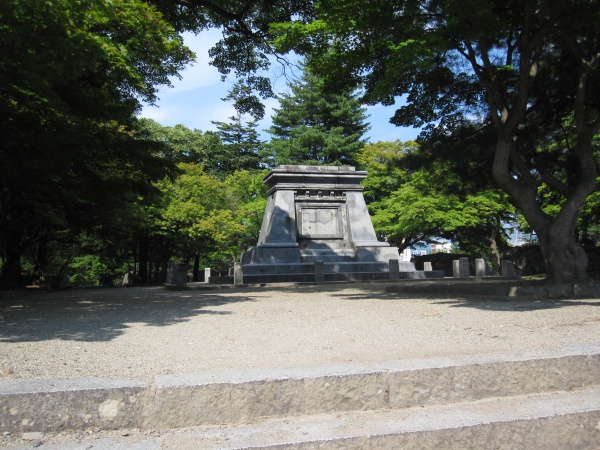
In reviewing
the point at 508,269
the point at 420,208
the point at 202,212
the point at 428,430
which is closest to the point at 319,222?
the point at 202,212

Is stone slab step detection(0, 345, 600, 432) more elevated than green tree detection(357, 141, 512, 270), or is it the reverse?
green tree detection(357, 141, 512, 270)

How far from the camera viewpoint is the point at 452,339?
4750 mm

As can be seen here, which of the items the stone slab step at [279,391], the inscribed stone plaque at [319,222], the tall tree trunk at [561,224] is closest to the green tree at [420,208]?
the inscribed stone plaque at [319,222]

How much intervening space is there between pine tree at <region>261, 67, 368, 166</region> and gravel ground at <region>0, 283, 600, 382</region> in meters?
30.2

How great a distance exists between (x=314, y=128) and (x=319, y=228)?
18856 mm

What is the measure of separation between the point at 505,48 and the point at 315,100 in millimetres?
29233

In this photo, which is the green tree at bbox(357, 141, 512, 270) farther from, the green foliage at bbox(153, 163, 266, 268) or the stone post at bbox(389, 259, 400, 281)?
the green foliage at bbox(153, 163, 266, 268)

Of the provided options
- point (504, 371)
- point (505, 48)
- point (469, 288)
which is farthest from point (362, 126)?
point (504, 371)

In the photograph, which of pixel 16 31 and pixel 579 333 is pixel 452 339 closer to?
pixel 579 333

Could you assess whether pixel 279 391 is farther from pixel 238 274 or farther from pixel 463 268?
pixel 463 268

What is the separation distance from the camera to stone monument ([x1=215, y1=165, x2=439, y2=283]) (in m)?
19.3

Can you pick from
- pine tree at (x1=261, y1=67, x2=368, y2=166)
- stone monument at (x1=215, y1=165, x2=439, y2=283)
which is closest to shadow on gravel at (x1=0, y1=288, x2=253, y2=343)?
stone monument at (x1=215, y1=165, x2=439, y2=283)

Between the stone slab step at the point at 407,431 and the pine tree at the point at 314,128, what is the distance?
34.2 m

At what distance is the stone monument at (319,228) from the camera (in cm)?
1931
